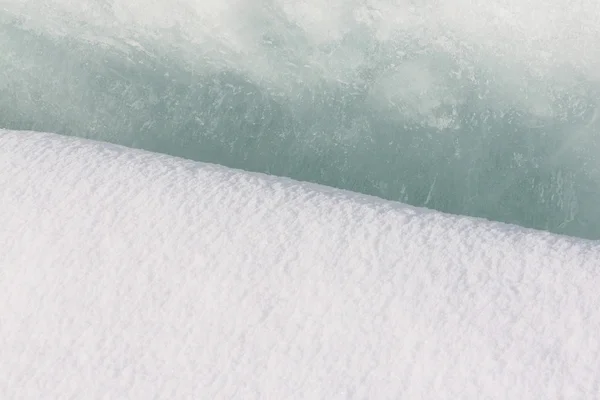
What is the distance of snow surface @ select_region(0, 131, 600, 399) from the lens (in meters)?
0.56

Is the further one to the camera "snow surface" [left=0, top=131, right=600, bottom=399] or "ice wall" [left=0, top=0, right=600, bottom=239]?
"ice wall" [left=0, top=0, right=600, bottom=239]

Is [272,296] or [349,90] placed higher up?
[349,90]

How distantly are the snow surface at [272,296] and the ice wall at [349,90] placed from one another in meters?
0.11

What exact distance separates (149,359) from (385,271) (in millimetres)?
200

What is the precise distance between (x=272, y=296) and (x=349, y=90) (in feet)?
0.91

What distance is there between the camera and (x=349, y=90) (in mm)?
787

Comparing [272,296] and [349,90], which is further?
[349,90]

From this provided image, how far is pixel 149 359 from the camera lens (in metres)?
0.59

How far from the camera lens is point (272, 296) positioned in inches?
23.6

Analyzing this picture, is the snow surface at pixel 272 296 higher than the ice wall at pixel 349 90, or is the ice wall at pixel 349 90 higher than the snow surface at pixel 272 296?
the ice wall at pixel 349 90

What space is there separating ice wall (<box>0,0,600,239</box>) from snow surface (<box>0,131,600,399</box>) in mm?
111

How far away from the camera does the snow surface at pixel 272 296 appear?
0.56m

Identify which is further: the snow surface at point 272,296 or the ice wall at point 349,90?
the ice wall at point 349,90

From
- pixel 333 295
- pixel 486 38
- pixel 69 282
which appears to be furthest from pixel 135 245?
pixel 486 38
